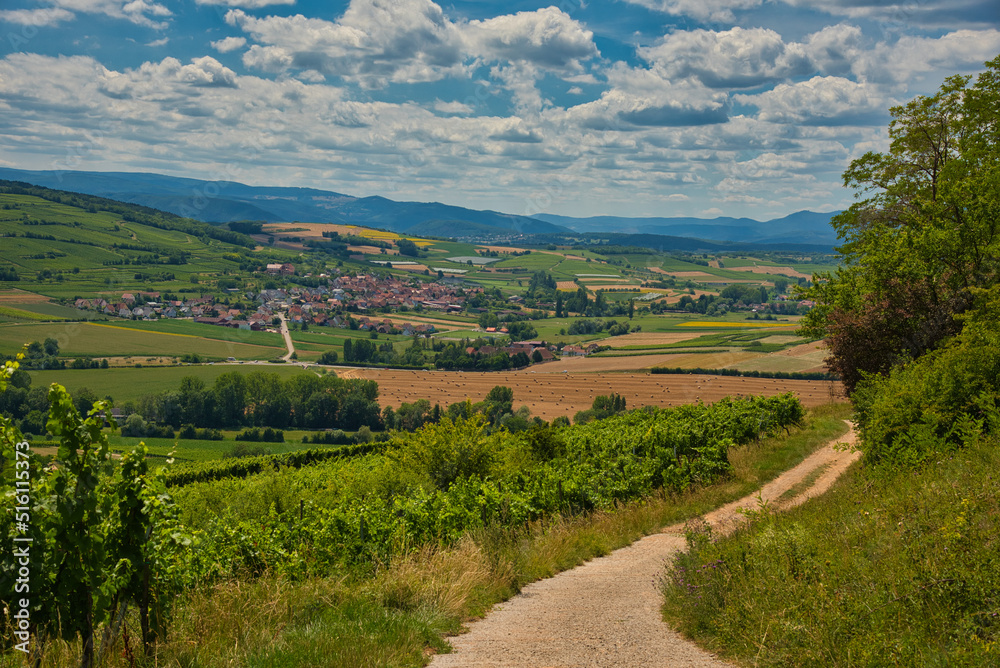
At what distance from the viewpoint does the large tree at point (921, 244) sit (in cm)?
1734

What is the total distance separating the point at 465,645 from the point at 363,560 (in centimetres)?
314

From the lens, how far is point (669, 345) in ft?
316

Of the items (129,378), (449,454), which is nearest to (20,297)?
(129,378)

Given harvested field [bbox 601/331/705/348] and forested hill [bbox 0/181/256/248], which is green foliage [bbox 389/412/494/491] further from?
forested hill [bbox 0/181/256/248]

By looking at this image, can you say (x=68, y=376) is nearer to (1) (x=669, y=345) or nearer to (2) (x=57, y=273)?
(2) (x=57, y=273)

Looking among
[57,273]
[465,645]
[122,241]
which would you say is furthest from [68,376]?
[122,241]

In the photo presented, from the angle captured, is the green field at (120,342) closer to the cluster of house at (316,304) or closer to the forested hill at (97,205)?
the cluster of house at (316,304)

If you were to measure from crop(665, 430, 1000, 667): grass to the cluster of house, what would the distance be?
392 feet

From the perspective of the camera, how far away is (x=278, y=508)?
15.9 metres

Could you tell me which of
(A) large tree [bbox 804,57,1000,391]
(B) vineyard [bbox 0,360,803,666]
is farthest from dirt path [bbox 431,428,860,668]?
(A) large tree [bbox 804,57,1000,391]

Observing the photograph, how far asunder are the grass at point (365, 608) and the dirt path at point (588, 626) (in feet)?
0.93

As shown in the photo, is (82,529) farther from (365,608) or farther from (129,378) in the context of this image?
(129,378)
